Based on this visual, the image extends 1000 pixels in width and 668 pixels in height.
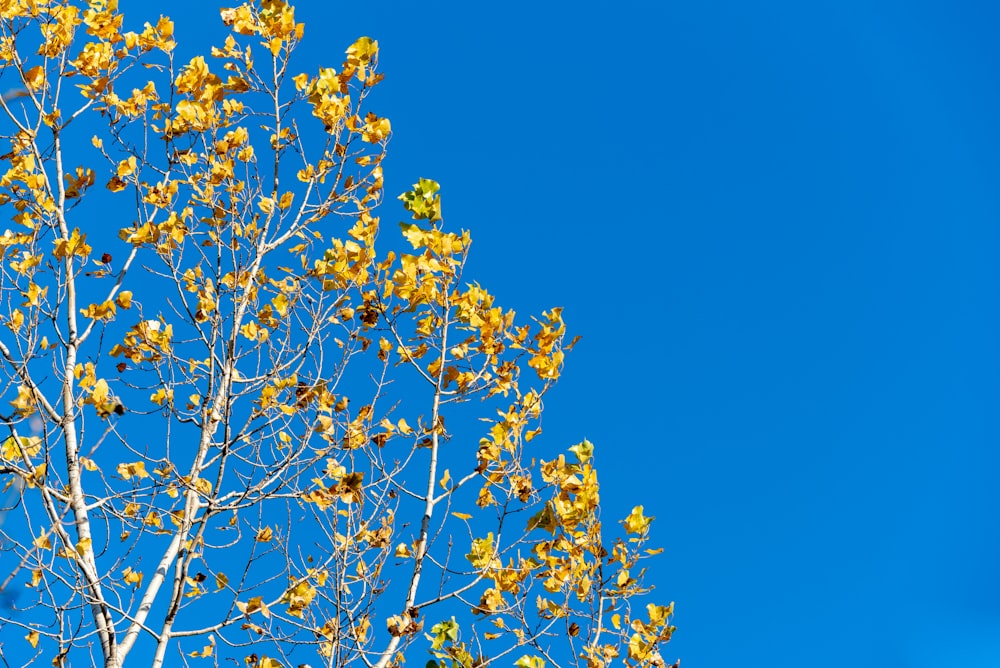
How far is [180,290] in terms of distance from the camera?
3.01 m

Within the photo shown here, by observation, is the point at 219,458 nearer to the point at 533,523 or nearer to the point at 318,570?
the point at 318,570

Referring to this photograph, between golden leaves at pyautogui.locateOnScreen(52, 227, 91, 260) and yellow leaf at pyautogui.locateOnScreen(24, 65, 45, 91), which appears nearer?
golden leaves at pyautogui.locateOnScreen(52, 227, 91, 260)

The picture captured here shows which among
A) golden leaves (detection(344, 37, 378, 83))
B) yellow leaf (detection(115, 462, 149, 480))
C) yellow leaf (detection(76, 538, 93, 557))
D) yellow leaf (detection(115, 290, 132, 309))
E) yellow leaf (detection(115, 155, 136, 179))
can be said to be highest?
golden leaves (detection(344, 37, 378, 83))

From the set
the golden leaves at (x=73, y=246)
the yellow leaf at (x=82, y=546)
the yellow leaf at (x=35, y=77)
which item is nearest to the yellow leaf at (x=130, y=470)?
the yellow leaf at (x=82, y=546)

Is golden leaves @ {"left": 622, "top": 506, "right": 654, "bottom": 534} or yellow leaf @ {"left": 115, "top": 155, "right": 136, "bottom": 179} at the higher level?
yellow leaf @ {"left": 115, "top": 155, "right": 136, "bottom": 179}

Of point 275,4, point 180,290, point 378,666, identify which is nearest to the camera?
point 378,666

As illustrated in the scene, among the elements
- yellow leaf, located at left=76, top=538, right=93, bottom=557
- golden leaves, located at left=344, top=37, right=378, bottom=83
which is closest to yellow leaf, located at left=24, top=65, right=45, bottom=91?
golden leaves, located at left=344, top=37, right=378, bottom=83

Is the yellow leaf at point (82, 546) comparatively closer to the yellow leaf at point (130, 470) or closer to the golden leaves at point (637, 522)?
the yellow leaf at point (130, 470)

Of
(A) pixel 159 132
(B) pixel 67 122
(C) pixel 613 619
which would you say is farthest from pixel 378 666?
(B) pixel 67 122

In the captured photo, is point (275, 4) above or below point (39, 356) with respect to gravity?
above

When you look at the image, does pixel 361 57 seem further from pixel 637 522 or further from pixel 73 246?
pixel 637 522

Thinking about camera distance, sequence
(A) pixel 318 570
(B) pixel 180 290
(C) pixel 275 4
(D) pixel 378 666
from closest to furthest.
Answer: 1. (D) pixel 378 666
2. (A) pixel 318 570
3. (B) pixel 180 290
4. (C) pixel 275 4

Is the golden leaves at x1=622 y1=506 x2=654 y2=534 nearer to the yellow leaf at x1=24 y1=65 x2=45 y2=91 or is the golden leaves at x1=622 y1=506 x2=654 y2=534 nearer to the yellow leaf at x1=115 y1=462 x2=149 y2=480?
the yellow leaf at x1=115 y1=462 x2=149 y2=480

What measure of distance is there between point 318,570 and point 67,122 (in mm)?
2142
